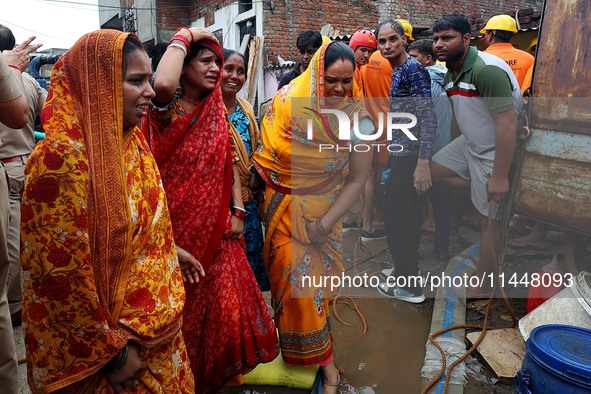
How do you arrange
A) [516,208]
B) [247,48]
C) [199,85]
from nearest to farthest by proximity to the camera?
[199,85] < [516,208] < [247,48]

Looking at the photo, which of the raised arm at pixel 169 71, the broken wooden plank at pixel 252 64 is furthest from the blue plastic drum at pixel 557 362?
the broken wooden plank at pixel 252 64

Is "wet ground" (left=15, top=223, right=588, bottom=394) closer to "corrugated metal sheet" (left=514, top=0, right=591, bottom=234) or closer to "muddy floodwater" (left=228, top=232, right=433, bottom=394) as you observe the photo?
"muddy floodwater" (left=228, top=232, right=433, bottom=394)

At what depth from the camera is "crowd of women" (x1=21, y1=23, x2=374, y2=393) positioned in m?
1.18

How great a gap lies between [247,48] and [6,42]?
7.90 metres

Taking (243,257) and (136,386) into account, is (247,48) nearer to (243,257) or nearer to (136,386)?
(243,257)

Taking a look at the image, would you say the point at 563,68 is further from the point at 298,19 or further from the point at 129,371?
the point at 298,19

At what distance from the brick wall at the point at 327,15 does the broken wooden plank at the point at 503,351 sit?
8.61 meters

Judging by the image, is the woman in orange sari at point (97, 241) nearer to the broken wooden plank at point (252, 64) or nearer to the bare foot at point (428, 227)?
the bare foot at point (428, 227)

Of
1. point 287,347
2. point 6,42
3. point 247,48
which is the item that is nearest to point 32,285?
point 287,347

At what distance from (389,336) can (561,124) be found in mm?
1938

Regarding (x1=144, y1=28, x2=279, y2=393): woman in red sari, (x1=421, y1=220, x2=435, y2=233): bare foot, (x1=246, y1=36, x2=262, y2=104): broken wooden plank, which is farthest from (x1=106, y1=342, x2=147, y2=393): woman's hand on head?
(x1=246, y1=36, x2=262, y2=104): broken wooden plank

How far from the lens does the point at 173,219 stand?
6.49 feet

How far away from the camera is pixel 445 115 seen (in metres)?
4.25

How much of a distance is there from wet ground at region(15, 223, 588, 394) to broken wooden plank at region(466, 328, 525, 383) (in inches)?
2.2
